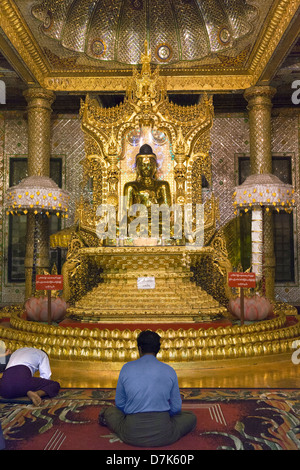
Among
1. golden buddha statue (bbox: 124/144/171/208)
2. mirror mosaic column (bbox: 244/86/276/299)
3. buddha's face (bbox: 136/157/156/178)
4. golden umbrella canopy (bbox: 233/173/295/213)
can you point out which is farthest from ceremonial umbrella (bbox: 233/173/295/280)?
mirror mosaic column (bbox: 244/86/276/299)

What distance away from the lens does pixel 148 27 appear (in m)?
7.23

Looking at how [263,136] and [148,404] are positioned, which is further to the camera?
[263,136]

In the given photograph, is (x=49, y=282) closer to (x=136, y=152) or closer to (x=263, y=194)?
(x=136, y=152)

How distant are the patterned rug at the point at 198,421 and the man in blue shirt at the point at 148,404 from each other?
2.4 inches

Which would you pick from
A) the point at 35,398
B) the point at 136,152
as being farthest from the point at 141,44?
the point at 35,398

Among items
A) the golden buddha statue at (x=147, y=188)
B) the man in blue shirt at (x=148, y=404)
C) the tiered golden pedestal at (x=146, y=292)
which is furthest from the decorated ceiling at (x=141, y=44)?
the man in blue shirt at (x=148, y=404)

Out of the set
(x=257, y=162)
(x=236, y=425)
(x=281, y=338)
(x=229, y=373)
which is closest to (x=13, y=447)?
(x=236, y=425)

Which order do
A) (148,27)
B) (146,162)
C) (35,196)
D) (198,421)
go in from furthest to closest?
(148,27), (146,162), (35,196), (198,421)

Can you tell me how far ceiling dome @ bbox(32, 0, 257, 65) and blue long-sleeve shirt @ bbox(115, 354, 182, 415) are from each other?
572 cm

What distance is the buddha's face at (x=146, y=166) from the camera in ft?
19.2

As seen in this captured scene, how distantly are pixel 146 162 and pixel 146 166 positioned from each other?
53 millimetres

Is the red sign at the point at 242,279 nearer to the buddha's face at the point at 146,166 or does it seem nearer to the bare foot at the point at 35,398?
the buddha's face at the point at 146,166

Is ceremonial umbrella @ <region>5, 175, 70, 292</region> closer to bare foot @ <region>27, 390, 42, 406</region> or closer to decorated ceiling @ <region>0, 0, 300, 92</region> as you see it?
decorated ceiling @ <region>0, 0, 300, 92</region>

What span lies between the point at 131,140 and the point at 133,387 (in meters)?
4.65
